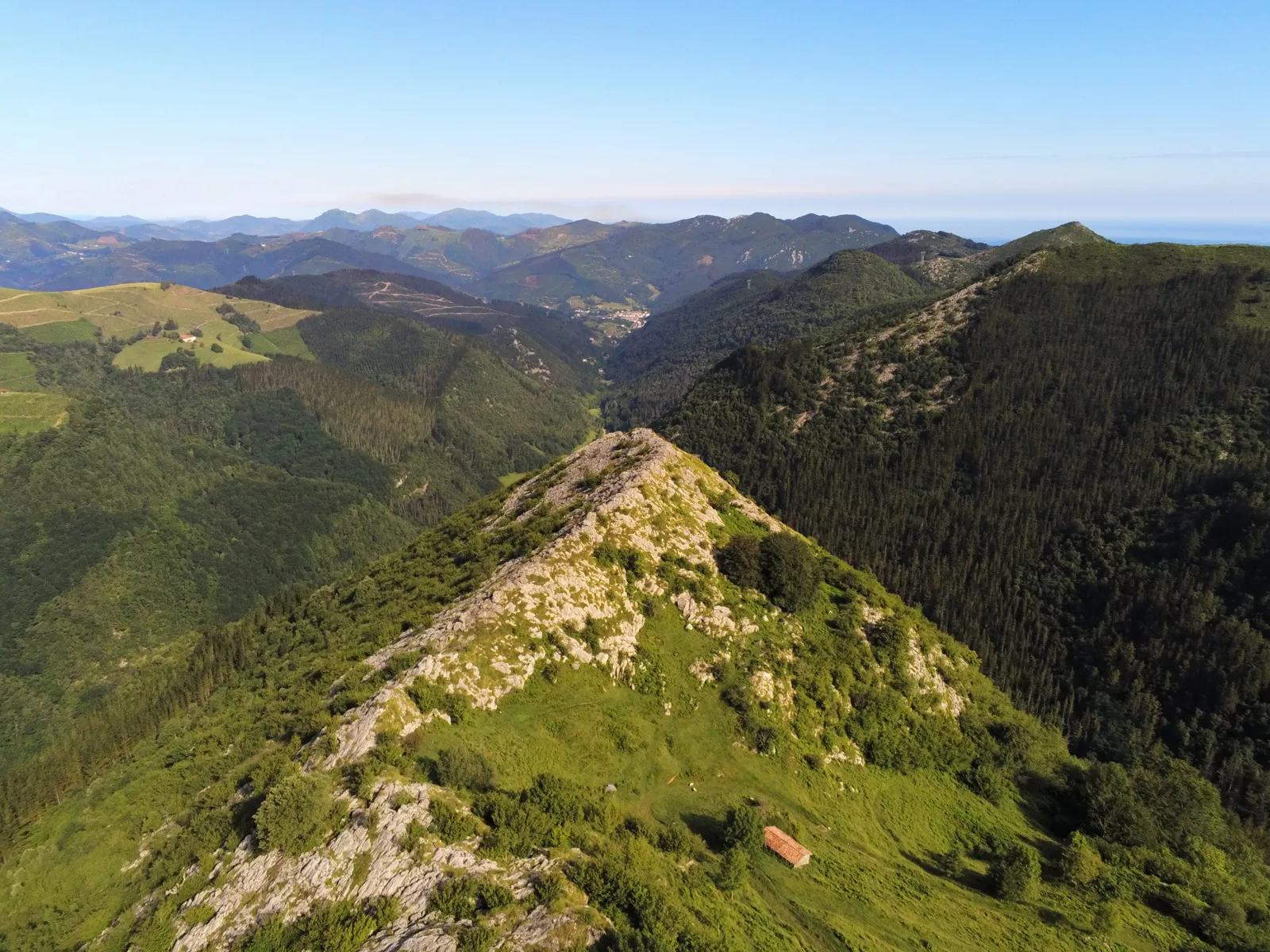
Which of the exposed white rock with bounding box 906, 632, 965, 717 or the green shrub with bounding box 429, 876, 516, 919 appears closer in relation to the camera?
the green shrub with bounding box 429, 876, 516, 919

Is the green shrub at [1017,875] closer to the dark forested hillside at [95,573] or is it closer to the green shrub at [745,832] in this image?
the green shrub at [745,832]

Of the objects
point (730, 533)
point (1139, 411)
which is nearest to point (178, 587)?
point (730, 533)

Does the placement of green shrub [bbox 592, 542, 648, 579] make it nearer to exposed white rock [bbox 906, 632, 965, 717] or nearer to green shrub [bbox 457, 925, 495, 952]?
exposed white rock [bbox 906, 632, 965, 717]

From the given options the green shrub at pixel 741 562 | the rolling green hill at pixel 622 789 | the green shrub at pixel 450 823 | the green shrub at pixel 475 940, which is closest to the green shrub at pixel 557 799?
the rolling green hill at pixel 622 789

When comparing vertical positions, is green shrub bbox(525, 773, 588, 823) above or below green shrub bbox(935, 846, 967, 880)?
above

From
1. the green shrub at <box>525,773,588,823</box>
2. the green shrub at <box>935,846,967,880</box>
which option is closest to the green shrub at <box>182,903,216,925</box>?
the green shrub at <box>525,773,588,823</box>

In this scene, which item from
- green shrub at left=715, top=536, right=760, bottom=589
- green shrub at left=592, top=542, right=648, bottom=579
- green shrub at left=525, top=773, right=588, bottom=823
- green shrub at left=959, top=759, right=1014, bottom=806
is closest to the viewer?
green shrub at left=525, top=773, right=588, bottom=823

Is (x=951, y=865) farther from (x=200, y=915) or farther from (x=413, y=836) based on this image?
(x=200, y=915)

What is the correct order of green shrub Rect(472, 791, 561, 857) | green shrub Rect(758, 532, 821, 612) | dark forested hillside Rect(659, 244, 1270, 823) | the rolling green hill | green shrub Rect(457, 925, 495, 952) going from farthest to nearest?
dark forested hillside Rect(659, 244, 1270, 823) → green shrub Rect(758, 532, 821, 612) → green shrub Rect(472, 791, 561, 857) → the rolling green hill → green shrub Rect(457, 925, 495, 952)
